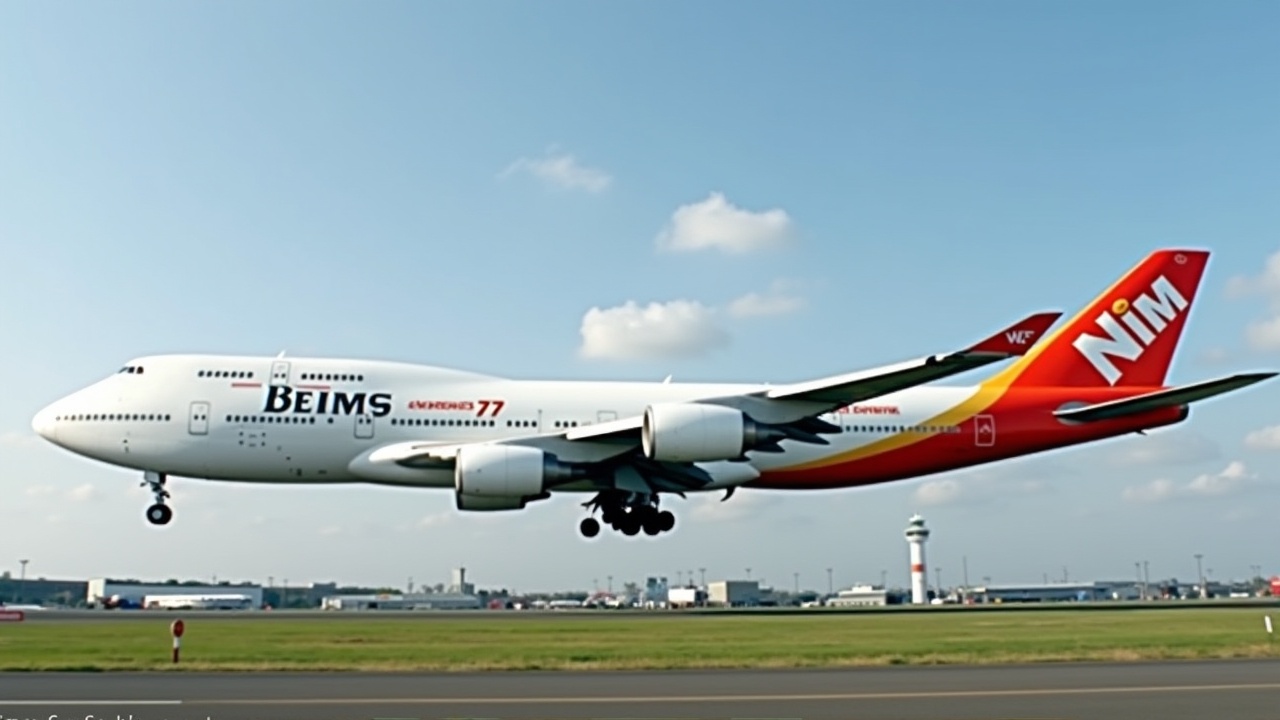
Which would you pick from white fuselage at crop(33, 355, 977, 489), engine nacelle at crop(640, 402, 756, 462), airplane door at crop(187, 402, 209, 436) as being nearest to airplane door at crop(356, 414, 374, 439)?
white fuselage at crop(33, 355, 977, 489)

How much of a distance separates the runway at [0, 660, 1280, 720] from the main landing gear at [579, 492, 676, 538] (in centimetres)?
2149

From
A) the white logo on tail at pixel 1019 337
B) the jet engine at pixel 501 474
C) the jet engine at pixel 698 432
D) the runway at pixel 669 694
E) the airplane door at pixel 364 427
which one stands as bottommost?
the runway at pixel 669 694

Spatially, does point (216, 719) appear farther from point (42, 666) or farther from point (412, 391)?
point (412, 391)

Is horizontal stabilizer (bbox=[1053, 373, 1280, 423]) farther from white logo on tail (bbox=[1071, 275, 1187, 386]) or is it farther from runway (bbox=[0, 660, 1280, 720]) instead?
runway (bbox=[0, 660, 1280, 720])

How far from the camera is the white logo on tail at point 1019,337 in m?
26.1

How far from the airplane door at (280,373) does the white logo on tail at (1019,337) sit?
21.4 meters

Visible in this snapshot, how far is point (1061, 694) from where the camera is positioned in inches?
489

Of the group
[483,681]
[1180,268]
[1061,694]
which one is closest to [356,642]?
[483,681]

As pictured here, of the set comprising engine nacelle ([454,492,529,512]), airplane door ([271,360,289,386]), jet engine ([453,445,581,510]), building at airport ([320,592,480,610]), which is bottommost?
building at airport ([320,592,480,610])

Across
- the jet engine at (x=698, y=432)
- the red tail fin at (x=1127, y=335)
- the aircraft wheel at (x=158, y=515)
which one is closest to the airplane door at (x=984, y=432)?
the red tail fin at (x=1127, y=335)

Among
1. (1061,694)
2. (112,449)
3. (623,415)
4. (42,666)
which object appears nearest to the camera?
(1061,694)

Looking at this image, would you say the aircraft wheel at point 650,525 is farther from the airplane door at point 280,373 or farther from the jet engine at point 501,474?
the airplane door at point 280,373

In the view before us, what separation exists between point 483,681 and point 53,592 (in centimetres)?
14885

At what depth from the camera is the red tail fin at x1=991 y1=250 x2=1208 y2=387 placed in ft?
130
